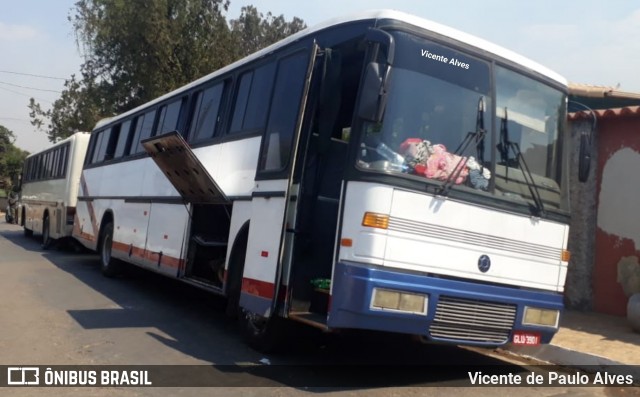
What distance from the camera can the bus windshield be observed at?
5289 millimetres

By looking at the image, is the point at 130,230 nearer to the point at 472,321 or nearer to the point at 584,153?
the point at 472,321

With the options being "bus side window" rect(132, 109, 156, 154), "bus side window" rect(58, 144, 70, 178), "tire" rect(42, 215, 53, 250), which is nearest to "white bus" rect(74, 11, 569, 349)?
"bus side window" rect(132, 109, 156, 154)

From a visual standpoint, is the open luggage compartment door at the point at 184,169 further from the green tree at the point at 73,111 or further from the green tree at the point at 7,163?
the green tree at the point at 7,163

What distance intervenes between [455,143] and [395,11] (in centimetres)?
129

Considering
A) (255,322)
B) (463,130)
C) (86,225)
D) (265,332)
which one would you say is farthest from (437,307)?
(86,225)

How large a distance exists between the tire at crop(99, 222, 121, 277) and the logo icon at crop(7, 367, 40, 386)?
21.2 ft

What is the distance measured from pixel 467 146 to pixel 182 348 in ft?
12.5

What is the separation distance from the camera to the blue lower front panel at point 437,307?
503cm

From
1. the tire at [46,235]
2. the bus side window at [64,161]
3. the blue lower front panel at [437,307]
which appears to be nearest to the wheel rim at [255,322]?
the blue lower front panel at [437,307]

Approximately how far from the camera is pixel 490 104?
570 centimetres

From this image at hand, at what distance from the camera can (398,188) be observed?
16.9ft

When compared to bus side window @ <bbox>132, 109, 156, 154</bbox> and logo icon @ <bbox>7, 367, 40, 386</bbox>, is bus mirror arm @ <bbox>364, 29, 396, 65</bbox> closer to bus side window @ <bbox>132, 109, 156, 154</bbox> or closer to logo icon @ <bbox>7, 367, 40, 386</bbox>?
logo icon @ <bbox>7, 367, 40, 386</bbox>

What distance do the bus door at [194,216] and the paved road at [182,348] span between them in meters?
0.75

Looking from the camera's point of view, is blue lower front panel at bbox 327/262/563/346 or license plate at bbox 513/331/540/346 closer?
blue lower front panel at bbox 327/262/563/346
